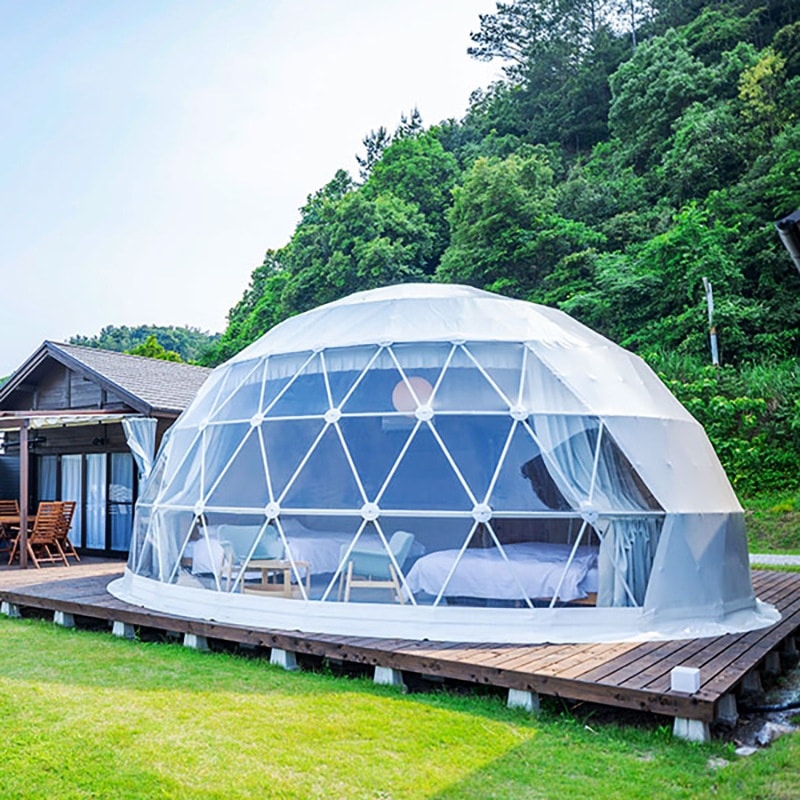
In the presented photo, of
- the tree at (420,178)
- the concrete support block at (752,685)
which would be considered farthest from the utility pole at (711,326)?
the concrete support block at (752,685)

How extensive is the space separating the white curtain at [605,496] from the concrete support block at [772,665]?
1111 millimetres

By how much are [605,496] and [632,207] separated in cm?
2124

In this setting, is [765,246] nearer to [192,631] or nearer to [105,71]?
[105,71]

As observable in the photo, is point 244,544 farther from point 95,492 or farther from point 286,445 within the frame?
point 95,492

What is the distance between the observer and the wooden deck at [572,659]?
15.7 ft

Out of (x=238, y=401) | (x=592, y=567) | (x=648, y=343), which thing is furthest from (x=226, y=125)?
(x=648, y=343)

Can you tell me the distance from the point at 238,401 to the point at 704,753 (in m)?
5.34

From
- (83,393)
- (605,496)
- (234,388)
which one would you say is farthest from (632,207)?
(605,496)

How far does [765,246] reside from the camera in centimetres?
2083

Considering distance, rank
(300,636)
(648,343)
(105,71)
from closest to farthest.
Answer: (300,636) → (105,71) → (648,343)

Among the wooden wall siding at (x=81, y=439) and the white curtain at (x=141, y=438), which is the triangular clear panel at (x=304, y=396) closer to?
the white curtain at (x=141, y=438)

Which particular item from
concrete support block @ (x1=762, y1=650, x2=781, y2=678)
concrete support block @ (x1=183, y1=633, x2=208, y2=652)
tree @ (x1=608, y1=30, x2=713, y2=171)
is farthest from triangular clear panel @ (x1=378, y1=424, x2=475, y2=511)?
tree @ (x1=608, y1=30, x2=713, y2=171)

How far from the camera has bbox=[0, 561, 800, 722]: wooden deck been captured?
4797 millimetres

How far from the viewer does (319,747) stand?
14.6 feet
